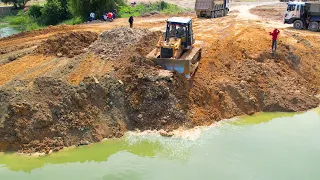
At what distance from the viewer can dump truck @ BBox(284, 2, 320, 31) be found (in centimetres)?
2823

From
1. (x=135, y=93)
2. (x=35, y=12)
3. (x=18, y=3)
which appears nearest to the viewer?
(x=135, y=93)

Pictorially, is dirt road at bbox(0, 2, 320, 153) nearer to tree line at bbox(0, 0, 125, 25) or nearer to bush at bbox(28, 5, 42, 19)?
tree line at bbox(0, 0, 125, 25)

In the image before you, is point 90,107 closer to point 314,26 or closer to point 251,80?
point 251,80

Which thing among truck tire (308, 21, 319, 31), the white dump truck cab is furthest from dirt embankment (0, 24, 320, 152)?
the white dump truck cab

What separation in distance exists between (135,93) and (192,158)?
414 centimetres

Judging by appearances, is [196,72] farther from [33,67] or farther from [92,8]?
[92,8]

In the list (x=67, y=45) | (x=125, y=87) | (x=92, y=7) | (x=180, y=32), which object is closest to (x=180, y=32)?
(x=180, y=32)

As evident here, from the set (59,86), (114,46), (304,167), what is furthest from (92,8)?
(304,167)

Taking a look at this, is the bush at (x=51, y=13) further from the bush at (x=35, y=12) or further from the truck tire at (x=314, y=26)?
the truck tire at (x=314, y=26)

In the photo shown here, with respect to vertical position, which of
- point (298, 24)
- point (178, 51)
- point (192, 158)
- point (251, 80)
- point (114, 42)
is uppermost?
point (114, 42)

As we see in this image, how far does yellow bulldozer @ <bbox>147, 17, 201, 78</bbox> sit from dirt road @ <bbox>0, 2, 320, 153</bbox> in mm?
454

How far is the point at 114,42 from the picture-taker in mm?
18688

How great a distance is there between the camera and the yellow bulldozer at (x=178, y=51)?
16656 mm

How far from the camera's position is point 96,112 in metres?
15.3
